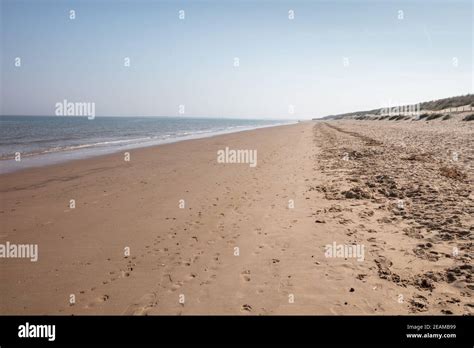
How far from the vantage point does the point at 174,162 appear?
18328 millimetres

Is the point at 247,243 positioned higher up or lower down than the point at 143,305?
higher up

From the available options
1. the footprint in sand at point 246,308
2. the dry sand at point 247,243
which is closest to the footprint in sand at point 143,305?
the dry sand at point 247,243

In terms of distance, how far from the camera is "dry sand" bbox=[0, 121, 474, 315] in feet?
14.6

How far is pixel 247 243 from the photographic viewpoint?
21.4 feet

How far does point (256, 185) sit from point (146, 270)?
22.3ft

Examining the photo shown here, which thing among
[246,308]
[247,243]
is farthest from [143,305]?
[247,243]

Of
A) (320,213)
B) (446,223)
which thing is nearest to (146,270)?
(320,213)

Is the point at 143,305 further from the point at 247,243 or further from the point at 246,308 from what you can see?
the point at 247,243

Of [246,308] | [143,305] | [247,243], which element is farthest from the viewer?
[247,243]

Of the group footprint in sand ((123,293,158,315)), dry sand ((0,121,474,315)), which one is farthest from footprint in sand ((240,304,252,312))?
footprint in sand ((123,293,158,315))

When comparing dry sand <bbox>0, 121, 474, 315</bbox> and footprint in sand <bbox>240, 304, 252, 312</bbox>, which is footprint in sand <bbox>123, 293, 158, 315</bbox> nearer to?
dry sand <bbox>0, 121, 474, 315</bbox>

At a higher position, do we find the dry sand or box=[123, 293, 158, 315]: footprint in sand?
the dry sand
